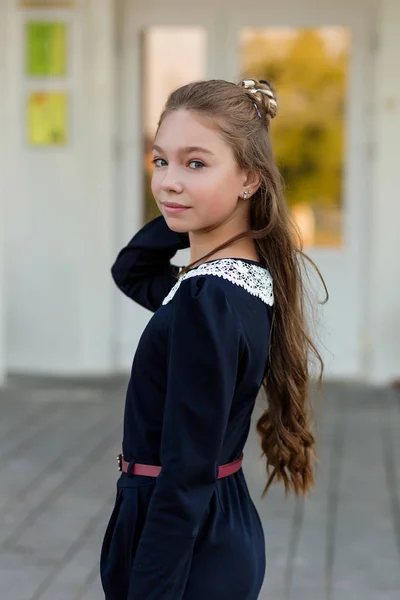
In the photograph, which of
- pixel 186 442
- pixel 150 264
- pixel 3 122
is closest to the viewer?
pixel 186 442

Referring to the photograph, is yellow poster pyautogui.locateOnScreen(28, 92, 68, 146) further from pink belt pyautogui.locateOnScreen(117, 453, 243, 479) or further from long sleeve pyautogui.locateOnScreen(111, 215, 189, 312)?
pink belt pyautogui.locateOnScreen(117, 453, 243, 479)

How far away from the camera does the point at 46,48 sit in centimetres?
761

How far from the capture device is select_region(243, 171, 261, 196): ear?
76.4 inches

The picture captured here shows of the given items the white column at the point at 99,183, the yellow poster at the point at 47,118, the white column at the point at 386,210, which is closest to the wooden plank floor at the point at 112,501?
the white column at the point at 386,210

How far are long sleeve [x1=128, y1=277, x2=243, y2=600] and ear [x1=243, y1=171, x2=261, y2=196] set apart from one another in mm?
289

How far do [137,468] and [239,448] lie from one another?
200mm

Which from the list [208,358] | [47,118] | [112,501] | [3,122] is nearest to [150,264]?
[208,358]

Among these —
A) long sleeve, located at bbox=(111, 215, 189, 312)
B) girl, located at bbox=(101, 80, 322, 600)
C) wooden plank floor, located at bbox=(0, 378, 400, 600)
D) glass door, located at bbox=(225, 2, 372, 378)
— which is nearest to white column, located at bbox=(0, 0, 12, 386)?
wooden plank floor, located at bbox=(0, 378, 400, 600)

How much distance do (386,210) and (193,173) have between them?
18.8 ft

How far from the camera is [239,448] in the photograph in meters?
1.97

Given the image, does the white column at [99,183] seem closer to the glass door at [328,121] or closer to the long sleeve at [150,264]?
the glass door at [328,121]

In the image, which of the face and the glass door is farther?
the glass door

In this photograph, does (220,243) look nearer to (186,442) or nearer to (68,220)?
(186,442)

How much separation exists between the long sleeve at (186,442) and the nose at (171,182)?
22 centimetres
